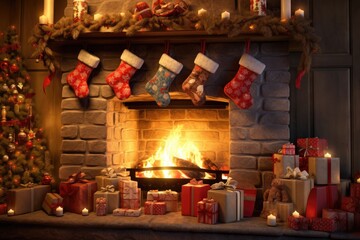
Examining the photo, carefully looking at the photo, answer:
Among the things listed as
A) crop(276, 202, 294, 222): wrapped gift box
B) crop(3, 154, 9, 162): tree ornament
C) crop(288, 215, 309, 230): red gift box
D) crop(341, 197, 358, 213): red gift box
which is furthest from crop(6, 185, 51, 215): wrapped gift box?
crop(341, 197, 358, 213): red gift box

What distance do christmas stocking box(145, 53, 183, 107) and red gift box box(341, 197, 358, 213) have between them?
1.53m

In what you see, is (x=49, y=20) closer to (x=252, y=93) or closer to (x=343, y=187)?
(x=252, y=93)

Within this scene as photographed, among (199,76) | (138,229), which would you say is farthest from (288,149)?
(138,229)

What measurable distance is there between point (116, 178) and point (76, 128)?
1.96 ft

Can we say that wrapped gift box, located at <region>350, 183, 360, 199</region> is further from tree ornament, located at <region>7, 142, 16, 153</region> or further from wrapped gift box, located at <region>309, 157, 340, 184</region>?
tree ornament, located at <region>7, 142, 16, 153</region>

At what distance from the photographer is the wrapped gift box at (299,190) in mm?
2904

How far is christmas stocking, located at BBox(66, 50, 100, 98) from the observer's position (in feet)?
11.1

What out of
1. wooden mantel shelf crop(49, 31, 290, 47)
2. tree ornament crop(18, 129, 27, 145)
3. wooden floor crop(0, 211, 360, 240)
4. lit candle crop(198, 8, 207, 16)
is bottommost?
wooden floor crop(0, 211, 360, 240)

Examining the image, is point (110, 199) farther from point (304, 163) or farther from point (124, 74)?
point (304, 163)

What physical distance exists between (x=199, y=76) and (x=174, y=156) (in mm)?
906

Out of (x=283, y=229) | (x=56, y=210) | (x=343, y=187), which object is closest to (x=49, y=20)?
(x=56, y=210)

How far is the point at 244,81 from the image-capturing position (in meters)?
3.20

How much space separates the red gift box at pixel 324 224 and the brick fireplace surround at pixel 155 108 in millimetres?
49

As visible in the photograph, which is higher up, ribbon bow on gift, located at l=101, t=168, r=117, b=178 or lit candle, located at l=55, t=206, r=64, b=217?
ribbon bow on gift, located at l=101, t=168, r=117, b=178
